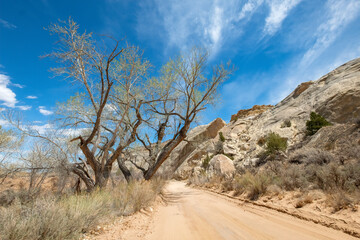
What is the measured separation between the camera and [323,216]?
340cm

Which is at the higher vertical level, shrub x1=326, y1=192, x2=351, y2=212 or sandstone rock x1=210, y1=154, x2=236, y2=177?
sandstone rock x1=210, y1=154, x2=236, y2=177

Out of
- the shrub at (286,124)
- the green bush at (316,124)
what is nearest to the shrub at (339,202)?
the green bush at (316,124)

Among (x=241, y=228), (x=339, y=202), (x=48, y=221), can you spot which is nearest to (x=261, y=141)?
(x=339, y=202)

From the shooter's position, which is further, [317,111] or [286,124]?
[286,124]

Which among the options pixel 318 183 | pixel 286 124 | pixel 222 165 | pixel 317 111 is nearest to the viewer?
pixel 318 183

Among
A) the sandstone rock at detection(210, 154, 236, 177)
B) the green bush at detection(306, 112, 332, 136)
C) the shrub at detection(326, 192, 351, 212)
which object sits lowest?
the shrub at detection(326, 192, 351, 212)

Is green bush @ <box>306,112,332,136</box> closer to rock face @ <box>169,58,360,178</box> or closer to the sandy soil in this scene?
rock face @ <box>169,58,360,178</box>

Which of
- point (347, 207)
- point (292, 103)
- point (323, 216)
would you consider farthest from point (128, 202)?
point (292, 103)

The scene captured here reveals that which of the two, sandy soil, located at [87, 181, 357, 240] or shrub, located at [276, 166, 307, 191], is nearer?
sandy soil, located at [87, 181, 357, 240]

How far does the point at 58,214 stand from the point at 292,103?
2467 cm

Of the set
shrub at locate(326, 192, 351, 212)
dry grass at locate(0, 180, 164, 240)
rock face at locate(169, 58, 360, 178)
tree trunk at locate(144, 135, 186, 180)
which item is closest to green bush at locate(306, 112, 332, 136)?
rock face at locate(169, 58, 360, 178)

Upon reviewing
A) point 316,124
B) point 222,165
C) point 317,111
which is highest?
point 317,111

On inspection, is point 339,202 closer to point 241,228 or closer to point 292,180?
point 292,180

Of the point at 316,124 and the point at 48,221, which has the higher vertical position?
the point at 316,124
